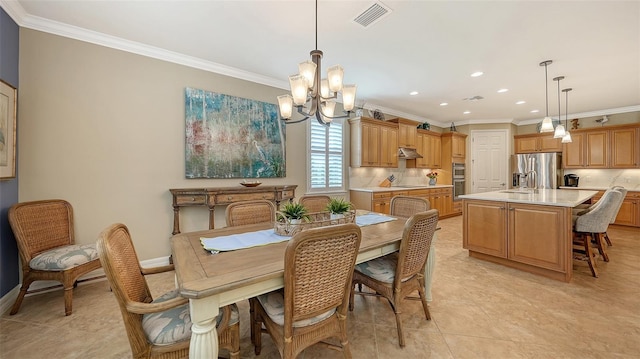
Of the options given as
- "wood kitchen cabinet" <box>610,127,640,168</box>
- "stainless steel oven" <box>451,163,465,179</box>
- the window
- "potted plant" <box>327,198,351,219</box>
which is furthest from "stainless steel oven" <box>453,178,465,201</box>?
"potted plant" <box>327,198,351,219</box>

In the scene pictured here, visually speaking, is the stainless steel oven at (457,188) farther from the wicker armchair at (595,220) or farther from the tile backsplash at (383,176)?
the wicker armchair at (595,220)

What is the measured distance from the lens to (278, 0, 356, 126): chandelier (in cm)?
192

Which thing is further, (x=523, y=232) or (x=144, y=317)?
(x=523, y=232)

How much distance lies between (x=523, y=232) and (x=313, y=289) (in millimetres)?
3108

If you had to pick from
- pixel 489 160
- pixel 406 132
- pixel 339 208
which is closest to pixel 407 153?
pixel 406 132

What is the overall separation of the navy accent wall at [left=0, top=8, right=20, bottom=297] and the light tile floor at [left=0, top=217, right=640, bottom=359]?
1.00ft

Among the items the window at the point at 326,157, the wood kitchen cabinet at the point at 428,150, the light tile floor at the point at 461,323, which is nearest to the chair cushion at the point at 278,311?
the light tile floor at the point at 461,323

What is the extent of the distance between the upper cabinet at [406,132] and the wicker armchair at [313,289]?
4919mm

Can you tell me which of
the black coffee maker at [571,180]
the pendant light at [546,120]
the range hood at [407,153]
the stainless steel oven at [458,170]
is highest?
the pendant light at [546,120]

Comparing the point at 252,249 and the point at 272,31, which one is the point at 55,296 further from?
the point at 272,31

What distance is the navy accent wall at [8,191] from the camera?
221cm

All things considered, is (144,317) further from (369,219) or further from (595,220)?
(595,220)

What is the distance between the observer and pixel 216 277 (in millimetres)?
1173

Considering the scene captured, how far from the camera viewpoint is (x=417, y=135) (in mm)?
6305
